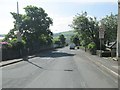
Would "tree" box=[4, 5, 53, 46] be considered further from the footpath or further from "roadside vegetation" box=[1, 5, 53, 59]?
the footpath

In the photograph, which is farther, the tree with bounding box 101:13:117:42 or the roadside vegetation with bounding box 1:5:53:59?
the tree with bounding box 101:13:117:42

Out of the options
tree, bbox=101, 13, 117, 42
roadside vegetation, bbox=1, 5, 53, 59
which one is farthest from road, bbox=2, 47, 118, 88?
tree, bbox=101, 13, 117, 42

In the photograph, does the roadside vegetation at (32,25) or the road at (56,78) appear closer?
the road at (56,78)

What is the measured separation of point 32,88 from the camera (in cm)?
1303

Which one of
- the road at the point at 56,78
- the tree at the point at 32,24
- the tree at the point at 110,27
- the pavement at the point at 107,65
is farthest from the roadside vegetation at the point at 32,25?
the road at the point at 56,78

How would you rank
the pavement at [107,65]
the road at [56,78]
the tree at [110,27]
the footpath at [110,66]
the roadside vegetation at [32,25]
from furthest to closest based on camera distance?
1. the tree at [110,27]
2. the roadside vegetation at [32,25]
3. the pavement at [107,65]
4. the footpath at [110,66]
5. the road at [56,78]

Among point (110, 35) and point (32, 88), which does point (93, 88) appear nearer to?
point (32, 88)

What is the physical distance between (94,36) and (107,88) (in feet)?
182

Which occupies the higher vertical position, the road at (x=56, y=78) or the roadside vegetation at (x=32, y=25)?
the roadside vegetation at (x=32, y=25)

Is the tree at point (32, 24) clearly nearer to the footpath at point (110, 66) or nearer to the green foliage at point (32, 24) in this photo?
the green foliage at point (32, 24)

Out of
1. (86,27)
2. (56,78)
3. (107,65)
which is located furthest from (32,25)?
(56,78)

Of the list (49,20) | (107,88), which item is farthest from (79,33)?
(107,88)

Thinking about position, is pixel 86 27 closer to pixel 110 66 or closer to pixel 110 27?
pixel 110 27

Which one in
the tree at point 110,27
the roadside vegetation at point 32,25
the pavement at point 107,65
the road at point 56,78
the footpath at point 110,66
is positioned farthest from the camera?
the tree at point 110,27
